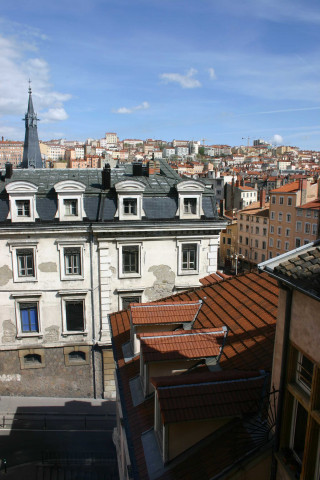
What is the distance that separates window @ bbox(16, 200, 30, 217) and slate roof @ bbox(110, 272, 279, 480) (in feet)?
31.9

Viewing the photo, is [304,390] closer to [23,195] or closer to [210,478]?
[210,478]

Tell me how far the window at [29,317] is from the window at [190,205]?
390 inches

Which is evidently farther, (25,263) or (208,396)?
(25,263)

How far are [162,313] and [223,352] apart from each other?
2.45 m

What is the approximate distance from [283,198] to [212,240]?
131 ft

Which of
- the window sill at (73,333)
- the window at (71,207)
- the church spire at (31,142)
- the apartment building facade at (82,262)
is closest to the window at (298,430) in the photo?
the apartment building facade at (82,262)

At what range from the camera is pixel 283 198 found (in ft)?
192

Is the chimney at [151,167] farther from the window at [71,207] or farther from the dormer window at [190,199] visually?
the window at [71,207]

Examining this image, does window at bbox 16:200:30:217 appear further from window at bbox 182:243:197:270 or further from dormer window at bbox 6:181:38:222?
window at bbox 182:243:197:270

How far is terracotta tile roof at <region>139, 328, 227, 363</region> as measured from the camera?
8141 millimetres

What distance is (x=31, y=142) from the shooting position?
48.9 metres

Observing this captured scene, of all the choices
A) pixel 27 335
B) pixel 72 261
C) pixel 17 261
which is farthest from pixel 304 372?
pixel 27 335

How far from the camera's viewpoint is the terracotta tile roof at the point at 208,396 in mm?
6066

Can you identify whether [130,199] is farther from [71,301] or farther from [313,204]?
[313,204]
